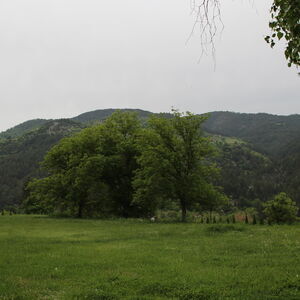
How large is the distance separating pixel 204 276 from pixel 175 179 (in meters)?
32.3

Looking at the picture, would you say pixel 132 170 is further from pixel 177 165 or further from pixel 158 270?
pixel 158 270

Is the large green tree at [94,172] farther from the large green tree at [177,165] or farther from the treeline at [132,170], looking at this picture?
the large green tree at [177,165]

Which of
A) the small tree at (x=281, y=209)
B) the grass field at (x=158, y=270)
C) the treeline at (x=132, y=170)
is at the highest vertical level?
the treeline at (x=132, y=170)

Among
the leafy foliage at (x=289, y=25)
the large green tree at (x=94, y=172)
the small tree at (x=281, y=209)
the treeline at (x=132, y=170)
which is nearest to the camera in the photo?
the leafy foliage at (x=289, y=25)

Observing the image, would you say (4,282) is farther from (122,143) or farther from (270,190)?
(270,190)

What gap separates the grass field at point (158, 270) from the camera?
966cm

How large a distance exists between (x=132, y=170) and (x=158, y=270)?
4099cm

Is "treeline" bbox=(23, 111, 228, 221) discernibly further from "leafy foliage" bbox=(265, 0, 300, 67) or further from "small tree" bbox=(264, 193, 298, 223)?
"leafy foliage" bbox=(265, 0, 300, 67)

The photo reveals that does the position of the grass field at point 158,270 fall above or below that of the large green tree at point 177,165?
below

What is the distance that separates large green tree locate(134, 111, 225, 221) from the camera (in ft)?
138

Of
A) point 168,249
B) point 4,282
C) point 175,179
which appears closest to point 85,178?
point 175,179

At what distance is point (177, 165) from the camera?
144 ft

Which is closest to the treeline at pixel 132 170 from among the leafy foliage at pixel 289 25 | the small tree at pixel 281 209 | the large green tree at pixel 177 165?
the large green tree at pixel 177 165

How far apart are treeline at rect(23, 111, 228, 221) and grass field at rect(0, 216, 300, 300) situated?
22212 millimetres
